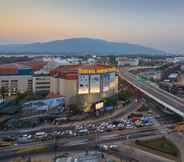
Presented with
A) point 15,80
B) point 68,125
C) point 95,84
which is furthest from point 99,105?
point 15,80

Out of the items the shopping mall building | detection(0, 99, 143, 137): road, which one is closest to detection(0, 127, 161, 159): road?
detection(0, 99, 143, 137): road

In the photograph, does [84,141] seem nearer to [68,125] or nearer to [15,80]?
[68,125]

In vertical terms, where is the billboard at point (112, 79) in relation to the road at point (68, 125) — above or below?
above

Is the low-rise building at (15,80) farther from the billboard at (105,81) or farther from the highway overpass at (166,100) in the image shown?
the highway overpass at (166,100)

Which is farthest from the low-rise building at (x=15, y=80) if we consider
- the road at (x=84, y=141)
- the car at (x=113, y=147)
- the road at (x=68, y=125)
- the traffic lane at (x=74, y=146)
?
the car at (x=113, y=147)

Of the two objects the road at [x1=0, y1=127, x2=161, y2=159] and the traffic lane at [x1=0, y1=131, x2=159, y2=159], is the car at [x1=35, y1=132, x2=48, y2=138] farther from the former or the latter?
the traffic lane at [x1=0, y1=131, x2=159, y2=159]

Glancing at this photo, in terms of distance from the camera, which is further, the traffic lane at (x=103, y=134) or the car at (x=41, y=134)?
the car at (x=41, y=134)

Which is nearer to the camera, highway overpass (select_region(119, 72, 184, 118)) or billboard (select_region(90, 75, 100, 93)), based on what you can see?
highway overpass (select_region(119, 72, 184, 118))
